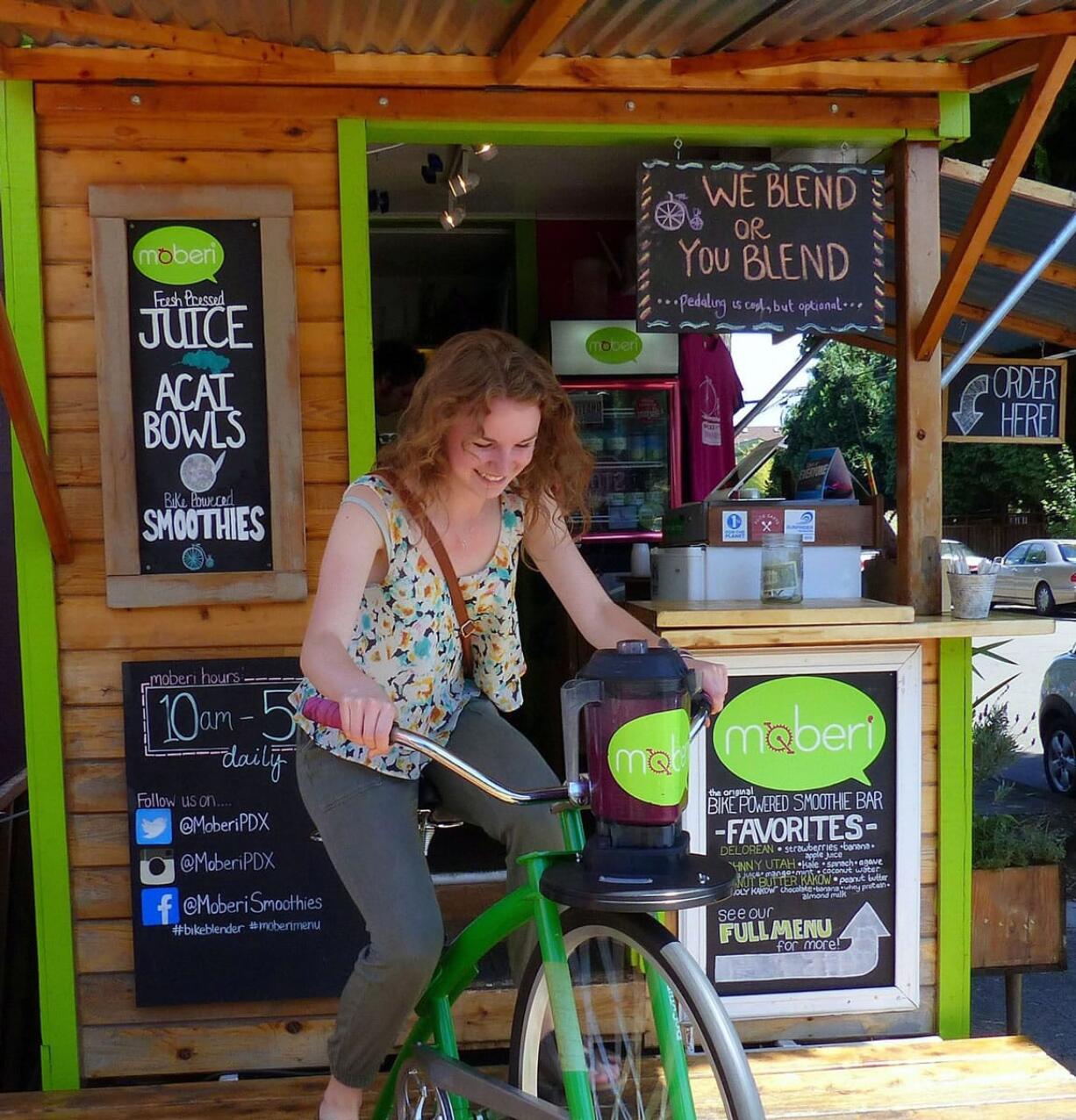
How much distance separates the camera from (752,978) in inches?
150

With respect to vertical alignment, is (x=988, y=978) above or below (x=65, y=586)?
below

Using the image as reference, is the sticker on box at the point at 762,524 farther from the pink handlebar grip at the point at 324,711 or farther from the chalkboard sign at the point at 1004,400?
the pink handlebar grip at the point at 324,711

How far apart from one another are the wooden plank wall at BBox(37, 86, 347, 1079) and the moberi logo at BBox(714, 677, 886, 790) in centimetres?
134

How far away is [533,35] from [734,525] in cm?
156

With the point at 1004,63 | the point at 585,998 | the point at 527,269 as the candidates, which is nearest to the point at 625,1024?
the point at 585,998

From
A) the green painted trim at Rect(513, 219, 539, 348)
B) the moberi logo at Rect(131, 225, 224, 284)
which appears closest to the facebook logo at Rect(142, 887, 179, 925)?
the moberi logo at Rect(131, 225, 224, 284)

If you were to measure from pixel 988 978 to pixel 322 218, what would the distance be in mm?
4203

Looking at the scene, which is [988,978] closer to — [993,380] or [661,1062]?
[993,380]

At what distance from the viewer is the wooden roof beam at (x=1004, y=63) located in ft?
11.5

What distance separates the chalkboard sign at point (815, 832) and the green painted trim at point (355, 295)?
4.42ft

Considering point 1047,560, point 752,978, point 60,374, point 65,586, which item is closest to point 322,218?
point 60,374

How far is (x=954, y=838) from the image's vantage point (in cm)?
392

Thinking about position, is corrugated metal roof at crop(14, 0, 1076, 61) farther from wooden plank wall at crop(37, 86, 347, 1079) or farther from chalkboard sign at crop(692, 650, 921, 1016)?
chalkboard sign at crop(692, 650, 921, 1016)

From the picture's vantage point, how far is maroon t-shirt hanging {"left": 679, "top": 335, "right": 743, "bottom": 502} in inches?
247
